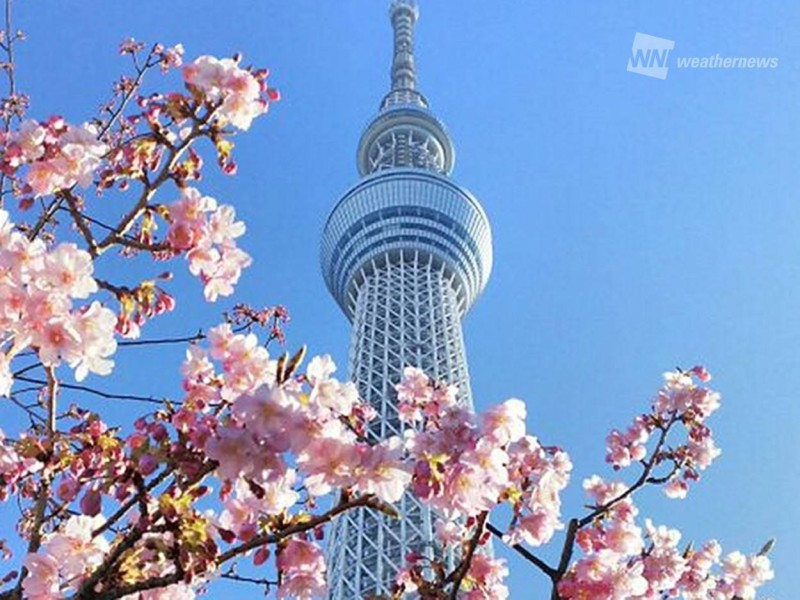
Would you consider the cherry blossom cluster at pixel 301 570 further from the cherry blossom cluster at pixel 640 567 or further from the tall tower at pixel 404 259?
the tall tower at pixel 404 259

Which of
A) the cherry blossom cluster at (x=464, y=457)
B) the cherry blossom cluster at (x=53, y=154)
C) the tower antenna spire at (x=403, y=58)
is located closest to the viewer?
the cherry blossom cluster at (x=464, y=457)

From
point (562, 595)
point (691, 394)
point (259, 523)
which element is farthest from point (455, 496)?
point (691, 394)

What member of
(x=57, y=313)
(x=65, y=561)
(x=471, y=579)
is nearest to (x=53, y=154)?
(x=57, y=313)

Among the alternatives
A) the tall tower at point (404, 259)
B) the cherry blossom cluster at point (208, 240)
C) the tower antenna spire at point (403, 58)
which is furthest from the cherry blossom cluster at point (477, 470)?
the tower antenna spire at point (403, 58)

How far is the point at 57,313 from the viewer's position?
216cm

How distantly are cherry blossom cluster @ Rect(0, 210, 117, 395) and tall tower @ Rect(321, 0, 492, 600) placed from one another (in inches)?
1481

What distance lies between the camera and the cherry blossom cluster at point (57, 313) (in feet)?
7.06

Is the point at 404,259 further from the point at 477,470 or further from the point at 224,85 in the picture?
the point at 477,470

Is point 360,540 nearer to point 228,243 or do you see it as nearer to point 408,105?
point 408,105

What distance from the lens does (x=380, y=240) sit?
4809 centimetres

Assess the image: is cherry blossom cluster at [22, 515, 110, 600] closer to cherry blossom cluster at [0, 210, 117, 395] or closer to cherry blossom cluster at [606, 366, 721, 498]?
cherry blossom cluster at [0, 210, 117, 395]

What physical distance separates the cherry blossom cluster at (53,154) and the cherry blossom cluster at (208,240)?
301mm

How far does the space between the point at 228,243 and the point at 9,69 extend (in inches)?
70.3

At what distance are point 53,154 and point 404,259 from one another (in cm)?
4525
